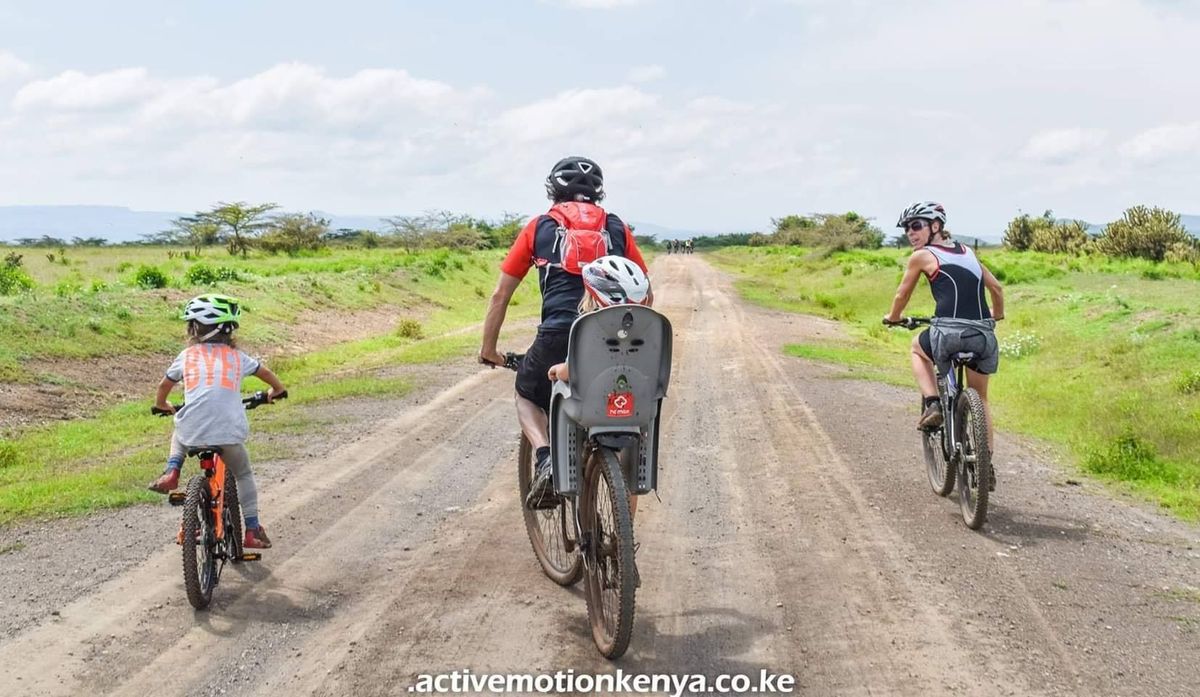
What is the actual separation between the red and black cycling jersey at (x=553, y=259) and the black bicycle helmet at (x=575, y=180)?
130 millimetres

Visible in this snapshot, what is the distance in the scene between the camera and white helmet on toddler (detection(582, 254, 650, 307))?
4.66m

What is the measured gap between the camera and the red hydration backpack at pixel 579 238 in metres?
5.21

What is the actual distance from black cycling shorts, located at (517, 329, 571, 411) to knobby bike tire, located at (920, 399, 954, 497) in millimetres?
3447

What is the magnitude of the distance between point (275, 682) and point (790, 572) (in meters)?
2.86

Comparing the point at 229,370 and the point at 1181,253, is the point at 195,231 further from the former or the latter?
the point at 229,370

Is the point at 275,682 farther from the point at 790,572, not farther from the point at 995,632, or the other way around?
the point at 995,632

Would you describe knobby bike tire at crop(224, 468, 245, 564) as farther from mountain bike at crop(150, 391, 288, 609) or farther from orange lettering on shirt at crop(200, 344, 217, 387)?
orange lettering on shirt at crop(200, 344, 217, 387)

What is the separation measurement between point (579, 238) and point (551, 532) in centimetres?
176

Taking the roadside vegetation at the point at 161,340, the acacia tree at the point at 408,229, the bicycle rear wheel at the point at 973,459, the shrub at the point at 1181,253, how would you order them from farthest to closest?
the acacia tree at the point at 408,229 < the shrub at the point at 1181,253 < the roadside vegetation at the point at 161,340 < the bicycle rear wheel at the point at 973,459

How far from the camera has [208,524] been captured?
18.4 ft

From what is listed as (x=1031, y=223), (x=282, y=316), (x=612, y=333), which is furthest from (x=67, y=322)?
(x=1031, y=223)

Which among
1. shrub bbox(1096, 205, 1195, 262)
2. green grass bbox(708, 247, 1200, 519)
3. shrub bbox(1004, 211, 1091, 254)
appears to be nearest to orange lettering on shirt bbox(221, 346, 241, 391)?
green grass bbox(708, 247, 1200, 519)

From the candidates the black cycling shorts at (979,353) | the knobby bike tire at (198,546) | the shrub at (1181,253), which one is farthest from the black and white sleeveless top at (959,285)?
the shrub at (1181,253)

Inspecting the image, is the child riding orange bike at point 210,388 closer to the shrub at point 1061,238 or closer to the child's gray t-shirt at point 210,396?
the child's gray t-shirt at point 210,396
